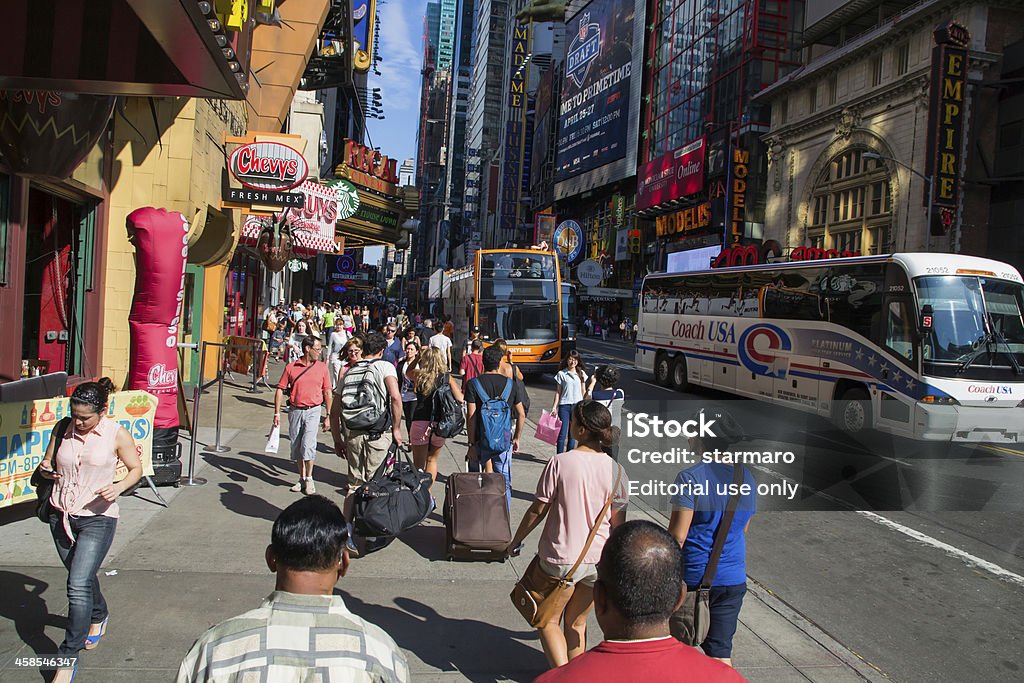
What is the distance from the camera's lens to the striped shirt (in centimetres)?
215

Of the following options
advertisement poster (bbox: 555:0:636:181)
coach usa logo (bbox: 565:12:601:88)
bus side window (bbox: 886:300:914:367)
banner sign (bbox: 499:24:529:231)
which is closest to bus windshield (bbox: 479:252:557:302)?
bus side window (bbox: 886:300:914:367)

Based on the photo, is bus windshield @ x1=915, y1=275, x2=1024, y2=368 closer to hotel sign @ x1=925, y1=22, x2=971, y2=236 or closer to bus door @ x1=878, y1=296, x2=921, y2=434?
bus door @ x1=878, y1=296, x2=921, y2=434

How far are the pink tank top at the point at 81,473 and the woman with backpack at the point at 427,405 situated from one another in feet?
12.6

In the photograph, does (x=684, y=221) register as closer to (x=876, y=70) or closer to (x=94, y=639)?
(x=876, y=70)

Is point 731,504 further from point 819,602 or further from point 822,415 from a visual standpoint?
point 822,415

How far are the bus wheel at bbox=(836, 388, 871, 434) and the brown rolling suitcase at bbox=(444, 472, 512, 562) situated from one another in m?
10.5

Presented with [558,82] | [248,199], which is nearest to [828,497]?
[248,199]

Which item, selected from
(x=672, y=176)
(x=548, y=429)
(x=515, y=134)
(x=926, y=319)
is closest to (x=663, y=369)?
(x=926, y=319)

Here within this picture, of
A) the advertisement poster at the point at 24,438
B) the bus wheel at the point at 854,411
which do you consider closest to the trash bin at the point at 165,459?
the advertisement poster at the point at 24,438

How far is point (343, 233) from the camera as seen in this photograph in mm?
34125

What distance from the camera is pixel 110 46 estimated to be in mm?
7523

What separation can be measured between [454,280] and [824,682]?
98.6 ft

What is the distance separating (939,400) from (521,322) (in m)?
13.1

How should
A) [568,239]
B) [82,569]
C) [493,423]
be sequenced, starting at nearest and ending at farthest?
[82,569] < [493,423] < [568,239]
